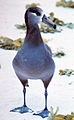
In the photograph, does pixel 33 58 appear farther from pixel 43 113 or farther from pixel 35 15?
pixel 43 113

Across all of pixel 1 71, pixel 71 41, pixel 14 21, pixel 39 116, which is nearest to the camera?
pixel 39 116

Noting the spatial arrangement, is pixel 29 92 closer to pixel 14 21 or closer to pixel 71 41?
pixel 71 41

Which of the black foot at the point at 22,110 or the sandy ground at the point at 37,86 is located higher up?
the sandy ground at the point at 37,86

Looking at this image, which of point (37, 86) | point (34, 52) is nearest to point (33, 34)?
point (34, 52)

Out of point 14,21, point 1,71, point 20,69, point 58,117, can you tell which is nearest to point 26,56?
point 20,69

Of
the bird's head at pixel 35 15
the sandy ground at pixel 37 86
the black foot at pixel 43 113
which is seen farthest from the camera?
the sandy ground at pixel 37 86

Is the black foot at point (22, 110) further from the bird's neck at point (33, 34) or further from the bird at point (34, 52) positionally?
the bird's neck at point (33, 34)

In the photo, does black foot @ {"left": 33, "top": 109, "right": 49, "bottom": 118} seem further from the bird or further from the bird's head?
the bird's head

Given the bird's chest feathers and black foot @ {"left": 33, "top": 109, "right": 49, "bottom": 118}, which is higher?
the bird's chest feathers

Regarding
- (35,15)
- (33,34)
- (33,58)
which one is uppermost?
(35,15)

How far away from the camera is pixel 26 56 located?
3.29m

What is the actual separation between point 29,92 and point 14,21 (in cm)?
301

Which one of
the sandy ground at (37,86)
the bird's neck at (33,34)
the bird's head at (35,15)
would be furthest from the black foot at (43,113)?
the bird's head at (35,15)

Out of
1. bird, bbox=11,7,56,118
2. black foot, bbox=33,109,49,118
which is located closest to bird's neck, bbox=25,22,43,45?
bird, bbox=11,7,56,118
